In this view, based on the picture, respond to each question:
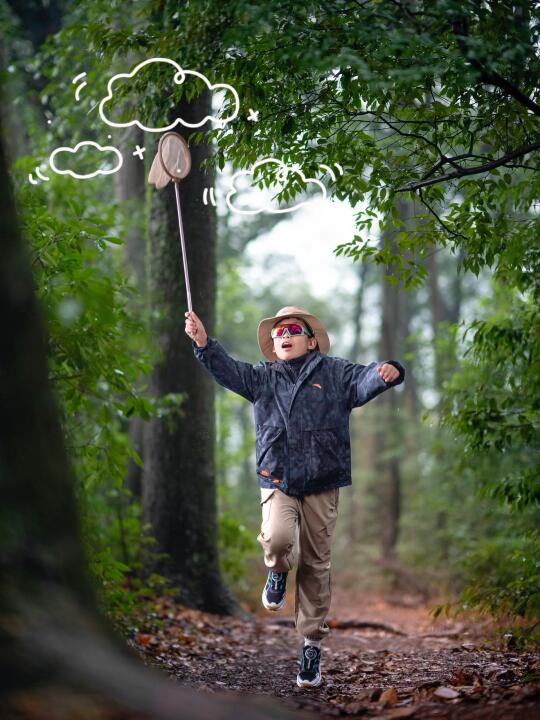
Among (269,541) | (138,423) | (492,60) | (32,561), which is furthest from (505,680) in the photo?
(138,423)

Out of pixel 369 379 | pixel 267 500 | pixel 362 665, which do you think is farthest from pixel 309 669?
pixel 369 379

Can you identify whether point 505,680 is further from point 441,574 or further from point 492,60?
point 441,574

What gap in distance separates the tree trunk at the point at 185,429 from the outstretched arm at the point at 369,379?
304cm

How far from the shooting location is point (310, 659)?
500 centimetres

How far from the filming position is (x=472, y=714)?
3.27 metres

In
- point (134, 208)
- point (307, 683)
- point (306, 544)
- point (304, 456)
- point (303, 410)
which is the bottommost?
point (307, 683)

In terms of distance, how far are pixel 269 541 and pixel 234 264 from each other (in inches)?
538

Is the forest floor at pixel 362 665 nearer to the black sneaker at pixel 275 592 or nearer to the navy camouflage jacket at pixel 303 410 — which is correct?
the black sneaker at pixel 275 592

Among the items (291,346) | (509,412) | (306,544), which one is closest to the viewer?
(306,544)

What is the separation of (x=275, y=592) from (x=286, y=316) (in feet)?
6.32

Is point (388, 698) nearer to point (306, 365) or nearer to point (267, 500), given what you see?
point (267, 500)

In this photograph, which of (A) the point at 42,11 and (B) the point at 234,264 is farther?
(B) the point at 234,264

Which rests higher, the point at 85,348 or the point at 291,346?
the point at 291,346

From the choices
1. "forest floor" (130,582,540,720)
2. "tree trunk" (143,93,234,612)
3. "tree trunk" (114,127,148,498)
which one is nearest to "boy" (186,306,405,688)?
"forest floor" (130,582,540,720)
